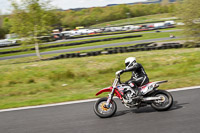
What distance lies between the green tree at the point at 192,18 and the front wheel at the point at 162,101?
55.7 feet

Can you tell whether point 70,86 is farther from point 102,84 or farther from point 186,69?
point 186,69

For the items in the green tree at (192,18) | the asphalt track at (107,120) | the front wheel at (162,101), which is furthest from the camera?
the green tree at (192,18)

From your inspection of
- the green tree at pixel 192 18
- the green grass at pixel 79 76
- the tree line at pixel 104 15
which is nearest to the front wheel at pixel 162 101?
the green grass at pixel 79 76

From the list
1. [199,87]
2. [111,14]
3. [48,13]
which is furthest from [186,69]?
[111,14]

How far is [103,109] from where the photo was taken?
6301 mm

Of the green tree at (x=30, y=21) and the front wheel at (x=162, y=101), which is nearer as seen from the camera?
the front wheel at (x=162, y=101)

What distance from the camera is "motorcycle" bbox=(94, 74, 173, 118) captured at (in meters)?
6.18

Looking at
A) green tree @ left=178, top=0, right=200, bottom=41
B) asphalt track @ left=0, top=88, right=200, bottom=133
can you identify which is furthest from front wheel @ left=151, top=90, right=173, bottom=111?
green tree @ left=178, top=0, right=200, bottom=41

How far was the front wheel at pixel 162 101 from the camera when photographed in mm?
6164

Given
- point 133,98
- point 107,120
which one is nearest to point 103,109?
point 107,120

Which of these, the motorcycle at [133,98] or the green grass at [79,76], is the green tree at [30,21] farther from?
the motorcycle at [133,98]

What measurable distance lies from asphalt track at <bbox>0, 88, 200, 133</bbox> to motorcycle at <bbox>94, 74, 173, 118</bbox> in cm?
19

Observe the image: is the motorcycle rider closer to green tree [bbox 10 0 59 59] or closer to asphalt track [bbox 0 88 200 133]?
asphalt track [bbox 0 88 200 133]

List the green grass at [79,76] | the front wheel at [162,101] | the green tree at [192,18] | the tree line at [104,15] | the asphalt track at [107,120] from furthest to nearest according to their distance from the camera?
the tree line at [104,15]
the green tree at [192,18]
the green grass at [79,76]
the front wheel at [162,101]
the asphalt track at [107,120]
